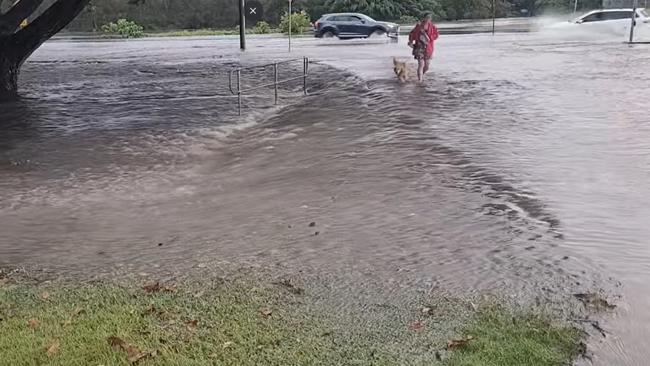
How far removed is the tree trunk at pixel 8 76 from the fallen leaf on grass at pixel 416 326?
60.4ft

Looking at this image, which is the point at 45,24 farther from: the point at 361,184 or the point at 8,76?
the point at 361,184

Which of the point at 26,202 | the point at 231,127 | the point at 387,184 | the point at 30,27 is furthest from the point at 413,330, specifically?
the point at 30,27

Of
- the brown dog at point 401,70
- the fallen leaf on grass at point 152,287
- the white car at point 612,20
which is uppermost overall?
the white car at point 612,20

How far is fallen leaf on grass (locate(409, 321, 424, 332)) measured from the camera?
472 cm

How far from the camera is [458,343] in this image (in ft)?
14.6

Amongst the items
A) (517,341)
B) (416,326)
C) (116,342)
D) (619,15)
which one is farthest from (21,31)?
(619,15)

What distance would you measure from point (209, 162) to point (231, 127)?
2971mm

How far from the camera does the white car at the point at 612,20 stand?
37312mm

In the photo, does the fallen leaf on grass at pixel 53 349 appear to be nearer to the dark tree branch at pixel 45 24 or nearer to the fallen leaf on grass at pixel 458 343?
the fallen leaf on grass at pixel 458 343

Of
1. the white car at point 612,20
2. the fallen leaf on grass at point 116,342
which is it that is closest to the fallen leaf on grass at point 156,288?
the fallen leaf on grass at point 116,342

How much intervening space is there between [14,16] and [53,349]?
60.3ft

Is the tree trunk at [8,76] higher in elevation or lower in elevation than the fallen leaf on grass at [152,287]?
higher

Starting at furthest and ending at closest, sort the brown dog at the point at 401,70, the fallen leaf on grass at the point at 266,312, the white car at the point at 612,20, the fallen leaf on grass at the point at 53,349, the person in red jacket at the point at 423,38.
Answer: the white car at the point at 612,20 < the brown dog at the point at 401,70 < the person in red jacket at the point at 423,38 < the fallen leaf on grass at the point at 266,312 < the fallen leaf on grass at the point at 53,349

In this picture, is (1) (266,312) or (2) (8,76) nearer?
(1) (266,312)
